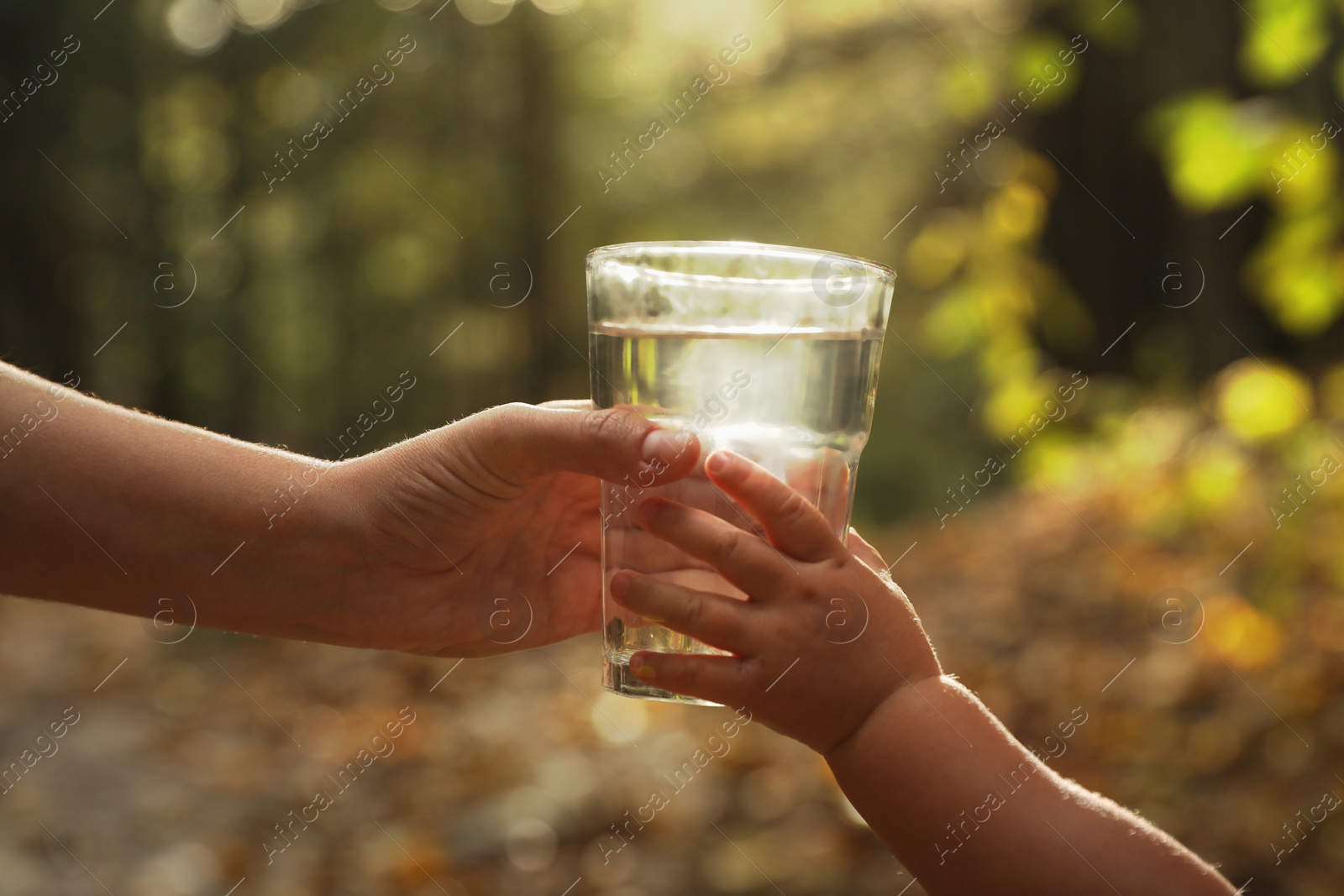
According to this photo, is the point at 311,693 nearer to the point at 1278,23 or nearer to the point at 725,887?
the point at 725,887

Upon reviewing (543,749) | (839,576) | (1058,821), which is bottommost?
(543,749)

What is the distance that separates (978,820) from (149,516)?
1302 mm

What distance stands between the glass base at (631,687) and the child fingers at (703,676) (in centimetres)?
2

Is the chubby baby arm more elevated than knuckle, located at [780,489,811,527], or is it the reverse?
knuckle, located at [780,489,811,527]

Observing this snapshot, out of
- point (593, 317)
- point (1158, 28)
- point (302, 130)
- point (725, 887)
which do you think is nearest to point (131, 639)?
point (725, 887)

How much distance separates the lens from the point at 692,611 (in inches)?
51.3

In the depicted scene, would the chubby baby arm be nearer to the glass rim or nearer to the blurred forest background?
the glass rim

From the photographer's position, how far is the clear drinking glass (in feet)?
4.25

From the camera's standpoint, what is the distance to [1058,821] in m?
1.38

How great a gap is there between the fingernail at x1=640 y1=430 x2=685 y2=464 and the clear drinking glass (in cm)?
5

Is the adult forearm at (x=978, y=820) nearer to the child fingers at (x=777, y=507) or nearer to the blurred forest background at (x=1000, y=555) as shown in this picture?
the child fingers at (x=777, y=507)

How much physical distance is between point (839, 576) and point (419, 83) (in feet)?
50.2

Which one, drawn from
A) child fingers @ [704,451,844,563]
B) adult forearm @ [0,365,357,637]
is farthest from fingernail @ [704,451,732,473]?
adult forearm @ [0,365,357,637]

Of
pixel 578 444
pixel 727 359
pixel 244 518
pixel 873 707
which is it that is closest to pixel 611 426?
pixel 578 444
